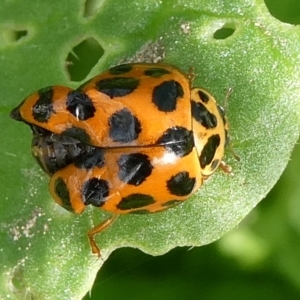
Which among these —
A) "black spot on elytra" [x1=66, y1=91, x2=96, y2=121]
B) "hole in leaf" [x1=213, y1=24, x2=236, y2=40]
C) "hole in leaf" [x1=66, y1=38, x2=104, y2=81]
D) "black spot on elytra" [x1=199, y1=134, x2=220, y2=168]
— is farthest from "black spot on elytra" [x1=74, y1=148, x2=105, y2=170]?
"hole in leaf" [x1=213, y1=24, x2=236, y2=40]

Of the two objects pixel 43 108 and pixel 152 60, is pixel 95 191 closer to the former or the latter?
pixel 43 108

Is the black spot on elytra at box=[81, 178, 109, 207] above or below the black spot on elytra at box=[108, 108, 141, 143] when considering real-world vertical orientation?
below

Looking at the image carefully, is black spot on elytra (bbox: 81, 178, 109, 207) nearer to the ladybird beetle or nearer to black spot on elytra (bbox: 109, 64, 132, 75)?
the ladybird beetle

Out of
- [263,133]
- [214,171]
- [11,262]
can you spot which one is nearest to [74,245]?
[11,262]

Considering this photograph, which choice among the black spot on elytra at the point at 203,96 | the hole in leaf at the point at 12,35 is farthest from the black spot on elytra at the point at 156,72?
the hole in leaf at the point at 12,35

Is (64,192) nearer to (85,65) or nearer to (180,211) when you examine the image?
(180,211)

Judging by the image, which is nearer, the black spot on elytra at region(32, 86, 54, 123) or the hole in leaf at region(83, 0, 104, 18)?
the black spot on elytra at region(32, 86, 54, 123)

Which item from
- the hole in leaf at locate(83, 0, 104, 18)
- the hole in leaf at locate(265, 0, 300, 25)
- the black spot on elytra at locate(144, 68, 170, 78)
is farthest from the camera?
the hole in leaf at locate(265, 0, 300, 25)

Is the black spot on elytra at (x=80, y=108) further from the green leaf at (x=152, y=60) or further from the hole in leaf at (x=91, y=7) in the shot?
the hole in leaf at (x=91, y=7)
